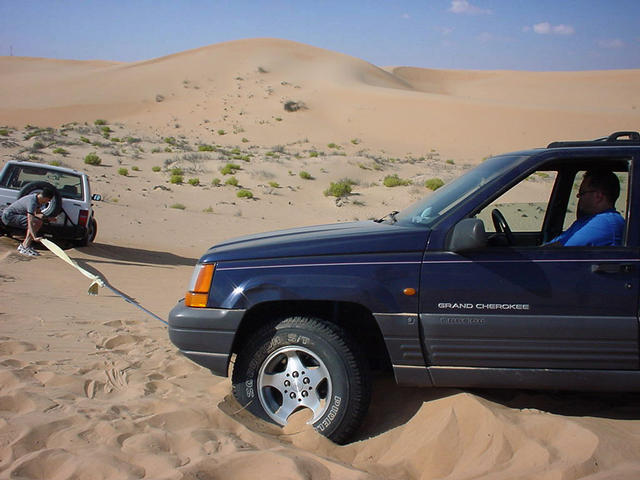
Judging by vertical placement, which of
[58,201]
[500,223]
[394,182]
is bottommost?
[394,182]

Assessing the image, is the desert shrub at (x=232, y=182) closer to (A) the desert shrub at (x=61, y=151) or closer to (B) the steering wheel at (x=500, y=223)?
(A) the desert shrub at (x=61, y=151)

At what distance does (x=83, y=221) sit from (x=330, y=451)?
28.8 feet

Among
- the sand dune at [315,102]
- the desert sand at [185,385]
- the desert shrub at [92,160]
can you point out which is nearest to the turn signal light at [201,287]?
the desert sand at [185,385]

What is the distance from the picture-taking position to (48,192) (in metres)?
10.9

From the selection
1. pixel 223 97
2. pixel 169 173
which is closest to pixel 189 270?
pixel 169 173

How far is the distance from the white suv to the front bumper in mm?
7546

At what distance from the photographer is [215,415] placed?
4414 mm

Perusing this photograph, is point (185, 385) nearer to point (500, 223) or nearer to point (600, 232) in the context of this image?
point (500, 223)

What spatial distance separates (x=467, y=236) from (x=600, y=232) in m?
0.95

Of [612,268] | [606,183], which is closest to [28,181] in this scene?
[606,183]

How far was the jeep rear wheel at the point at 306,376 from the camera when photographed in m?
4.12

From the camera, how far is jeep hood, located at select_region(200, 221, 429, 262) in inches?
163

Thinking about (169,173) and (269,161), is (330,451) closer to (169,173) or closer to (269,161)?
(169,173)

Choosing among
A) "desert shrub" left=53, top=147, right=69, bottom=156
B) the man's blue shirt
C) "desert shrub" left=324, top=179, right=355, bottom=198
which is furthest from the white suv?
"desert shrub" left=53, top=147, right=69, bottom=156
